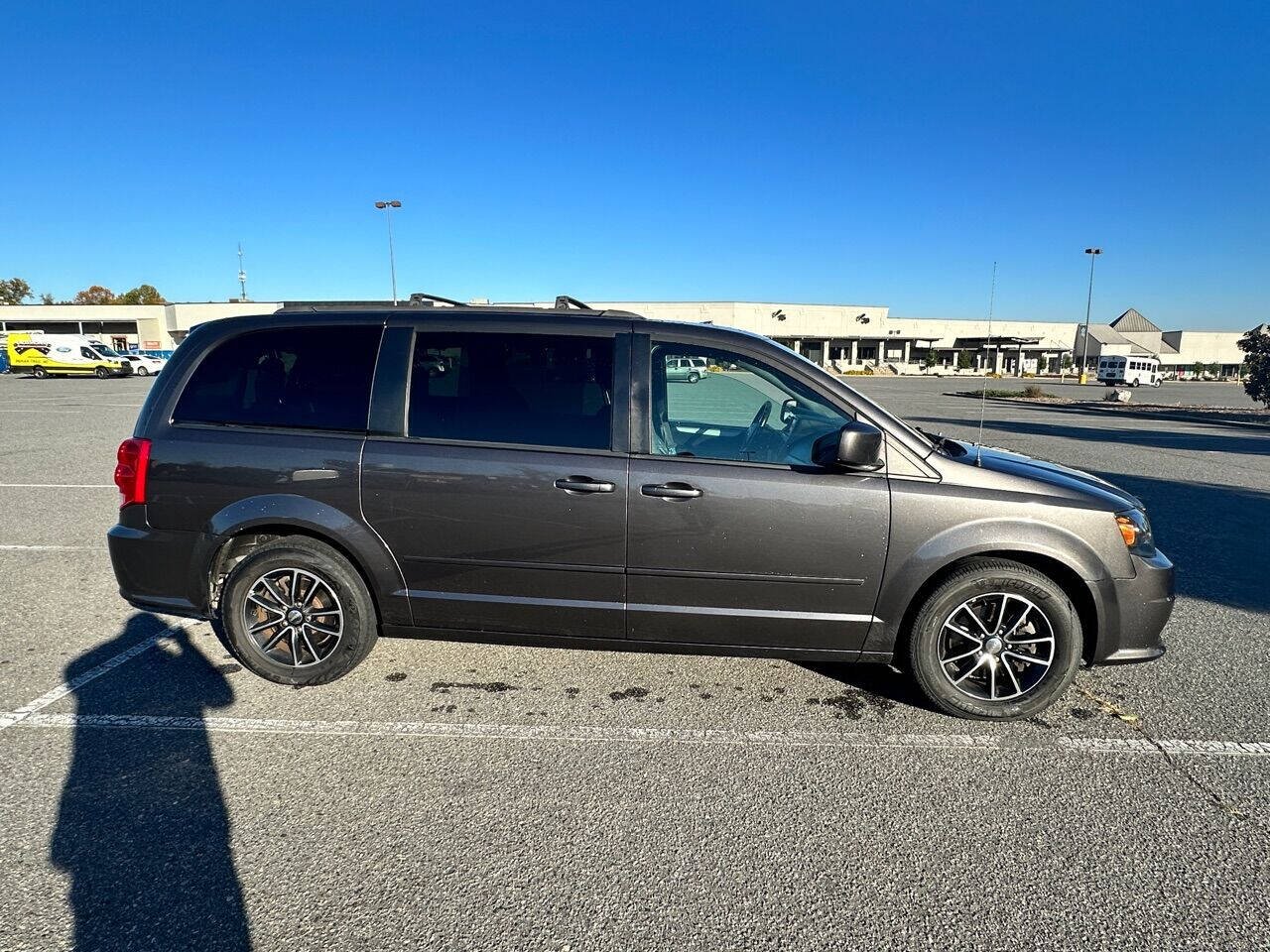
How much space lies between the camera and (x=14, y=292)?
110500 millimetres

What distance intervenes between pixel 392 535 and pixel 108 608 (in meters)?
2.68

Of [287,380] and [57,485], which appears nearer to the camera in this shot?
[287,380]

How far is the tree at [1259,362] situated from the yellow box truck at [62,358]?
5429 cm

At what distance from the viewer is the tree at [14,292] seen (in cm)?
10819

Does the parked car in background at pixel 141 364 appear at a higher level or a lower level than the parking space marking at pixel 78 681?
higher

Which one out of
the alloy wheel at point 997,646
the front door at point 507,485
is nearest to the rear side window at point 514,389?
the front door at point 507,485

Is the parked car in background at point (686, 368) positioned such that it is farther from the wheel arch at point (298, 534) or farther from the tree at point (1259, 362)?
the tree at point (1259, 362)

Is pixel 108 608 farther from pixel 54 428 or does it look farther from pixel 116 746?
pixel 54 428

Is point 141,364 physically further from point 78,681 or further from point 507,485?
point 507,485

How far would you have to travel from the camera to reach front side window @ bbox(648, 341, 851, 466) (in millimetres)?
3271

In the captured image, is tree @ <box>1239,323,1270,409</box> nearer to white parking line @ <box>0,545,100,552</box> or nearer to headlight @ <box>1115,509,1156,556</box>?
headlight @ <box>1115,509,1156,556</box>

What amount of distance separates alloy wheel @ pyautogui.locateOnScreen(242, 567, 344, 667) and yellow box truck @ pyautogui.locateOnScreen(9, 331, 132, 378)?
4497 centimetres

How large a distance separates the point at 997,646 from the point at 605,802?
6.64 ft

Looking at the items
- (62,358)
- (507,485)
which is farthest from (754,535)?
(62,358)
